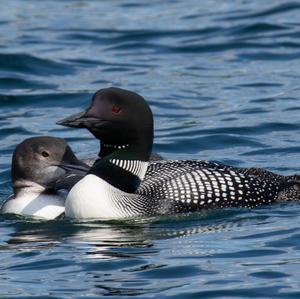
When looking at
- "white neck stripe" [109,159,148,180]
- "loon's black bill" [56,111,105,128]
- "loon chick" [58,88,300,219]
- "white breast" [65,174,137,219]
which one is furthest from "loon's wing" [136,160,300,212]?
"loon's black bill" [56,111,105,128]

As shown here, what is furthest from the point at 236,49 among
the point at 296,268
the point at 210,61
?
the point at 296,268

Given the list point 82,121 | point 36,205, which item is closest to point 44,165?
point 36,205

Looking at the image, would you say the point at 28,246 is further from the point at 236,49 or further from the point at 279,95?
the point at 236,49

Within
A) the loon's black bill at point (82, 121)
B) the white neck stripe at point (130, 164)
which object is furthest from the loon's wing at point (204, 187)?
the loon's black bill at point (82, 121)

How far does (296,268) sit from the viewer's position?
8.45m

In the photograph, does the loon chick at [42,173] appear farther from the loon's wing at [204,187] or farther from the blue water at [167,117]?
the loon's wing at [204,187]

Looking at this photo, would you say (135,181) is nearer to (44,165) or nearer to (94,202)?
(94,202)

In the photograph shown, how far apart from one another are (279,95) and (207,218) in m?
5.33

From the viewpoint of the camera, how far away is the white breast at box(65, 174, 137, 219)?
981 centimetres

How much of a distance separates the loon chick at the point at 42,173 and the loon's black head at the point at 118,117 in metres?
0.51

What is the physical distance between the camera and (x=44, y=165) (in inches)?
411

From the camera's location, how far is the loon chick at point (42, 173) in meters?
10.3

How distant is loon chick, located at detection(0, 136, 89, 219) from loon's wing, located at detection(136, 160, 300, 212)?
2.01 ft

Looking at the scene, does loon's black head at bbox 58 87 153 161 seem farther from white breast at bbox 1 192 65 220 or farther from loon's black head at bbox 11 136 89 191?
white breast at bbox 1 192 65 220
